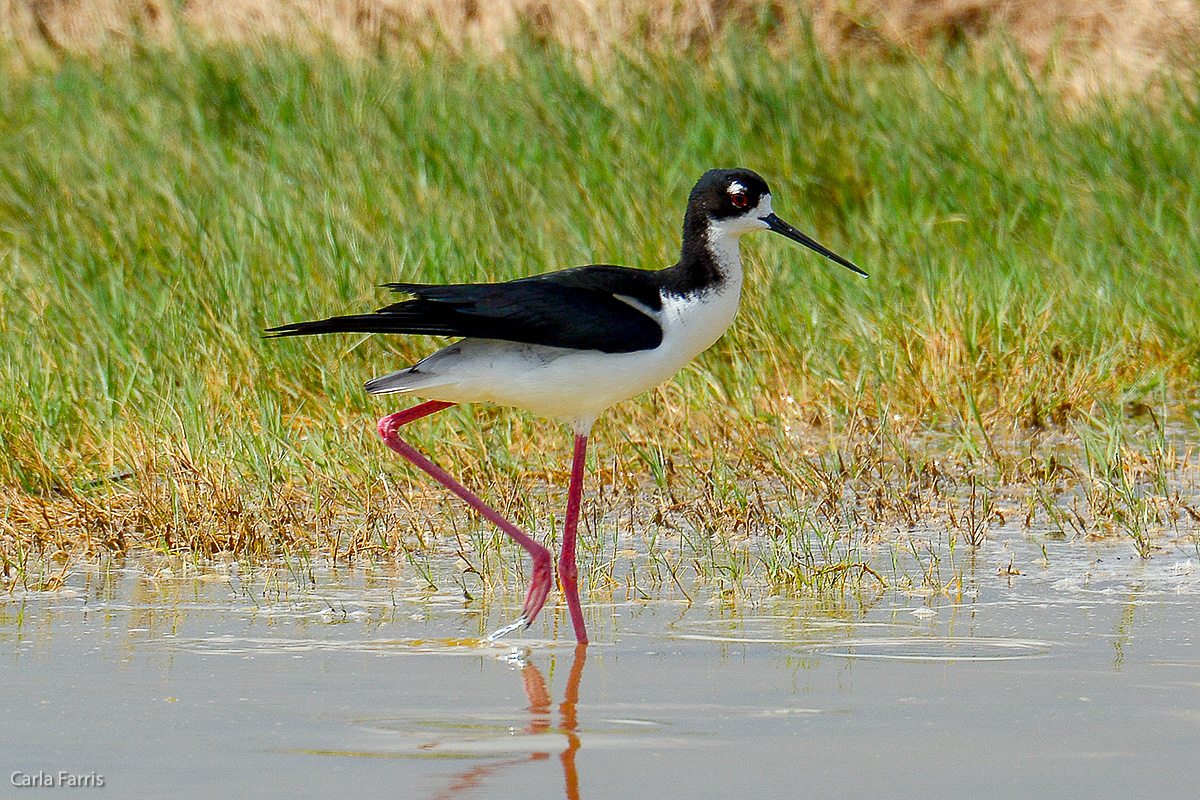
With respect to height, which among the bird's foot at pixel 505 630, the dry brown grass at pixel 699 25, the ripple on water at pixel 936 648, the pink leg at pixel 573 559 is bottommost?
the ripple on water at pixel 936 648

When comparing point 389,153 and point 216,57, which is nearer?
point 389,153

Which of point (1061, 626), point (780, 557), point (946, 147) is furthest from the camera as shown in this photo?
point (946, 147)

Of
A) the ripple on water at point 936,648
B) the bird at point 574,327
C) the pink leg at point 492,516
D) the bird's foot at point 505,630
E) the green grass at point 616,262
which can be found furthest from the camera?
the green grass at point 616,262

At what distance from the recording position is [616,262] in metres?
6.88

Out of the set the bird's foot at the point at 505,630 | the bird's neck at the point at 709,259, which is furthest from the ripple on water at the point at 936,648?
the bird's neck at the point at 709,259

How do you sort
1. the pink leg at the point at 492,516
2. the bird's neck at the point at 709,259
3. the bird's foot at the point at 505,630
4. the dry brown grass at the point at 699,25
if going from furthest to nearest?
1. the dry brown grass at the point at 699,25
2. the bird's neck at the point at 709,259
3. the pink leg at the point at 492,516
4. the bird's foot at the point at 505,630

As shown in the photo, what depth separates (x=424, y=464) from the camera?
4.83 meters

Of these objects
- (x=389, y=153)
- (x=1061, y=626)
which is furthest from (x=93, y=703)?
(x=389, y=153)

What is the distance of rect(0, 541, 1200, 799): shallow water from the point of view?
9.93 ft

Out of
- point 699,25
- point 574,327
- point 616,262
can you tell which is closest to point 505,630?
point 574,327

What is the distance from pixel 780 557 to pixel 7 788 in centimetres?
216

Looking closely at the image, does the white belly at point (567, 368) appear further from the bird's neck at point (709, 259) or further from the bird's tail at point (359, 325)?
the bird's tail at point (359, 325)

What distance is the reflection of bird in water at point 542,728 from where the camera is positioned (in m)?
2.98

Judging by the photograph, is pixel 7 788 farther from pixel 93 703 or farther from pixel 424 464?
pixel 424 464
